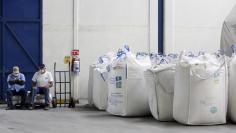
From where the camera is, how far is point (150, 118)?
27.3 feet

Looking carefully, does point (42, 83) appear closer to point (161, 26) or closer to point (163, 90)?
point (161, 26)

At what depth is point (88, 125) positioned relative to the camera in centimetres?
759

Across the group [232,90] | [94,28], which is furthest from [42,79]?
[232,90]

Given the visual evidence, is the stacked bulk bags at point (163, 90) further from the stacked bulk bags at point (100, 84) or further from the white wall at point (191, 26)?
the white wall at point (191, 26)

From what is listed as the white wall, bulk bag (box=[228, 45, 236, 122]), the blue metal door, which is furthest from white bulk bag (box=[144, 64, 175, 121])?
the blue metal door

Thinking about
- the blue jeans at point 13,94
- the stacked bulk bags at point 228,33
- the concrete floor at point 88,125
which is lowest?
the concrete floor at point 88,125

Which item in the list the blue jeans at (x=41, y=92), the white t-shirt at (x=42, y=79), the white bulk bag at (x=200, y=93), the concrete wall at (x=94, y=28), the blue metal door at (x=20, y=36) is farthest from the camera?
the concrete wall at (x=94, y=28)

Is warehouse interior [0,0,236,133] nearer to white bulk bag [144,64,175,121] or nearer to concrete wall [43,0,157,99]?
concrete wall [43,0,157,99]

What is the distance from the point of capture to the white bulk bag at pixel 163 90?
25.1 ft

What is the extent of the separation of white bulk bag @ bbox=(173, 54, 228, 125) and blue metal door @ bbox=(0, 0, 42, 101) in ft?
22.3

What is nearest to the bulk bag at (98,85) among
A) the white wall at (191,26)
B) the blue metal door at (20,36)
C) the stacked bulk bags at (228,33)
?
the blue metal door at (20,36)

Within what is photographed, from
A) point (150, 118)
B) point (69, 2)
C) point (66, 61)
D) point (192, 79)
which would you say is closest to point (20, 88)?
point (66, 61)

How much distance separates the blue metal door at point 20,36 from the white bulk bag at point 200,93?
22.3 feet

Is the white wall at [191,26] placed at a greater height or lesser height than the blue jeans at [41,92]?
greater
